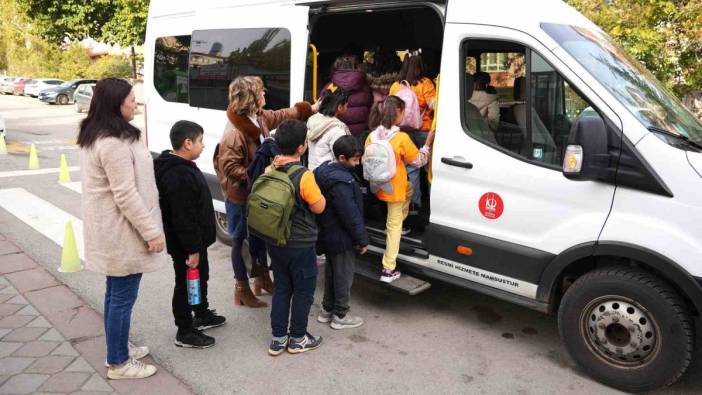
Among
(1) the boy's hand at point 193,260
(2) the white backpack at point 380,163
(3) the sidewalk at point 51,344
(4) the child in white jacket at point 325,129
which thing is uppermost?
(4) the child in white jacket at point 325,129

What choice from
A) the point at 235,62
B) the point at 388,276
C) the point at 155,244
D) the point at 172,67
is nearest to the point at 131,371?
the point at 155,244

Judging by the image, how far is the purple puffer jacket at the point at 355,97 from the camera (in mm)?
5305

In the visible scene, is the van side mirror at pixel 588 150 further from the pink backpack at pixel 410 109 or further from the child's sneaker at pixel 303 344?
the child's sneaker at pixel 303 344

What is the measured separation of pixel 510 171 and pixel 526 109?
0.41 m

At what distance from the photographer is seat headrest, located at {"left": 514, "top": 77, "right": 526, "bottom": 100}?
4.10 meters

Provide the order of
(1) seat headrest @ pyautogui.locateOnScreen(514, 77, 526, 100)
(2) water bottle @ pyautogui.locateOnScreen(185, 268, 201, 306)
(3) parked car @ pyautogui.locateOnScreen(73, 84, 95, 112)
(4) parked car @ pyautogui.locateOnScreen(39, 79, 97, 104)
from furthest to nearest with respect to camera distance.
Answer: (4) parked car @ pyautogui.locateOnScreen(39, 79, 97, 104) < (3) parked car @ pyautogui.locateOnScreen(73, 84, 95, 112) < (1) seat headrest @ pyautogui.locateOnScreen(514, 77, 526, 100) < (2) water bottle @ pyautogui.locateOnScreen(185, 268, 201, 306)

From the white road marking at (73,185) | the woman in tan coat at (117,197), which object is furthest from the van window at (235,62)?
the white road marking at (73,185)

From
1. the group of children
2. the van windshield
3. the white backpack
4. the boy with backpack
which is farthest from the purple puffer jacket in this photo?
the van windshield

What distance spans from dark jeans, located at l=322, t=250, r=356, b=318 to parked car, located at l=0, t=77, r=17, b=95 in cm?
4284

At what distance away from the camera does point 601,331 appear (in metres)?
3.54

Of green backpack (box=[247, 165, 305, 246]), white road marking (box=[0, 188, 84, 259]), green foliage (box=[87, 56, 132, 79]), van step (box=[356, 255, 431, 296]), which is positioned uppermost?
green foliage (box=[87, 56, 132, 79])

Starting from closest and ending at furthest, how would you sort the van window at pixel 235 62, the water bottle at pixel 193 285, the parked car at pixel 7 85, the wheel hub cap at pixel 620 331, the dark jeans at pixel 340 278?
the wheel hub cap at pixel 620 331, the water bottle at pixel 193 285, the dark jeans at pixel 340 278, the van window at pixel 235 62, the parked car at pixel 7 85

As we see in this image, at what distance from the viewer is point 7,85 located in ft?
134

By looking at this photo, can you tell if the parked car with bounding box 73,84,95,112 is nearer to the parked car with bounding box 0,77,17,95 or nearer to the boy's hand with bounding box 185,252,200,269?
the parked car with bounding box 0,77,17,95
